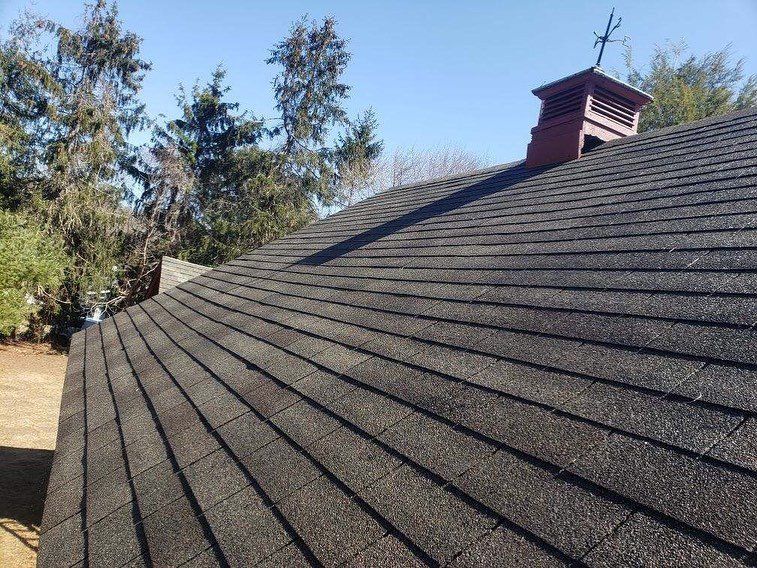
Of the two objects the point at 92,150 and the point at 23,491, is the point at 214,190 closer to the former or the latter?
the point at 92,150

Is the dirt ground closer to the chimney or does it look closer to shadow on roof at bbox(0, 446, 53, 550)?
shadow on roof at bbox(0, 446, 53, 550)

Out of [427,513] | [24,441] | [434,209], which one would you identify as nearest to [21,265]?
[24,441]

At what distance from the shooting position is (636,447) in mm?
1547

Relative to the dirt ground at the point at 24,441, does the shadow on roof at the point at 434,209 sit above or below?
above

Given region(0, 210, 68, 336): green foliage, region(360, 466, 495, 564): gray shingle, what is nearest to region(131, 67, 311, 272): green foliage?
region(0, 210, 68, 336): green foliage

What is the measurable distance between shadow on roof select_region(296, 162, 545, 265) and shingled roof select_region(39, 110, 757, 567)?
1185 millimetres

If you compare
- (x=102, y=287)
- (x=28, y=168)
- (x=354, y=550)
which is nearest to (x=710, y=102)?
(x=354, y=550)

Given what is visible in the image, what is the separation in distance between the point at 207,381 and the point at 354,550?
2543 mm

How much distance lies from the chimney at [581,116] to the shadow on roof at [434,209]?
369 millimetres

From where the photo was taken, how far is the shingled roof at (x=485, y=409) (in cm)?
141

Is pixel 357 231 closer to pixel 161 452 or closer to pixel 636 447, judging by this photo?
pixel 161 452

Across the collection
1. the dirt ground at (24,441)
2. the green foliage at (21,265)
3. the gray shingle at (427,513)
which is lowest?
the dirt ground at (24,441)

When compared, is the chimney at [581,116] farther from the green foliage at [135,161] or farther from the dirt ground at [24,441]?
the green foliage at [135,161]

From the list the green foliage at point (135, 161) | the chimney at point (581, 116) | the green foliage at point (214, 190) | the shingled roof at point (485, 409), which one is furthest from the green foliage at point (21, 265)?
the chimney at point (581, 116)
